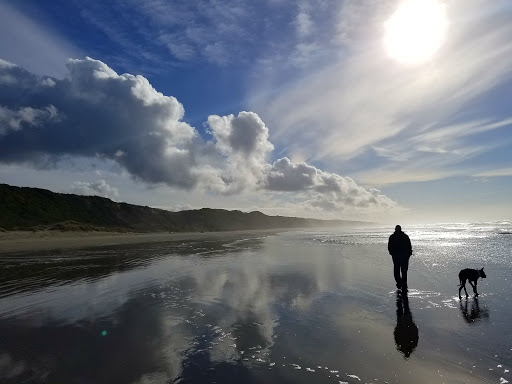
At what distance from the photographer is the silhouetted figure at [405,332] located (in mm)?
7391

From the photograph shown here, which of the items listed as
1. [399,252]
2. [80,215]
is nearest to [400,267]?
[399,252]

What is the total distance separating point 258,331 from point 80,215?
370ft

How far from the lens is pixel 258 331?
8.77m

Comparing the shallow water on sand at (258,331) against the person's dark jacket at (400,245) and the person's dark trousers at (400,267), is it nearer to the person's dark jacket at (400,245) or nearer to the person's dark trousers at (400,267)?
the person's dark trousers at (400,267)

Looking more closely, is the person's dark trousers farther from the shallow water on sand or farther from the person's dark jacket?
the shallow water on sand

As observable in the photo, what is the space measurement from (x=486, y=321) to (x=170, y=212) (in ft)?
531

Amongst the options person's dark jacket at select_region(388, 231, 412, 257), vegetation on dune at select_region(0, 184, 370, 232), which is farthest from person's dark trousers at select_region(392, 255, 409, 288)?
vegetation on dune at select_region(0, 184, 370, 232)

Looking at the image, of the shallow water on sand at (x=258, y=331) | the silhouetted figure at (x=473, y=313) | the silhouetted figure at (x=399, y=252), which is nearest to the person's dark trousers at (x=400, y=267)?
the silhouetted figure at (x=399, y=252)

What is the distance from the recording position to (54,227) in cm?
7694

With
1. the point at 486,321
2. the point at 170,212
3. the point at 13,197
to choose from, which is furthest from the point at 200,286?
the point at 170,212

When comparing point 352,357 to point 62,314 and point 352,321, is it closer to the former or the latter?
point 352,321

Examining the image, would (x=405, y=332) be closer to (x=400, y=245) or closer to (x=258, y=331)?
(x=258, y=331)

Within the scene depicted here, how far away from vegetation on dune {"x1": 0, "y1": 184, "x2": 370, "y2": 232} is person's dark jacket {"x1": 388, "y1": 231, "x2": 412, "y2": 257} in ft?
261

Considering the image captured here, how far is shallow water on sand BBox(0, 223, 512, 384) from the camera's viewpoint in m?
6.34
